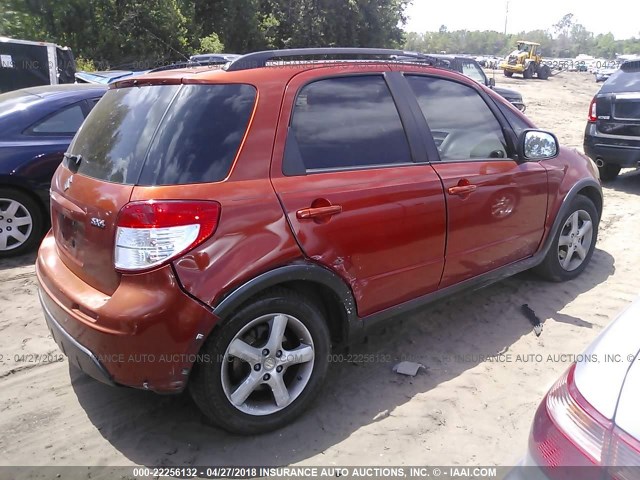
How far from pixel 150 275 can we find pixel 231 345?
50 centimetres

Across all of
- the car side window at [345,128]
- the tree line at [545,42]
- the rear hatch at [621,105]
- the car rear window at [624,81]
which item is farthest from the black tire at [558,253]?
the tree line at [545,42]

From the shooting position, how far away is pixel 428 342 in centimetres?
365

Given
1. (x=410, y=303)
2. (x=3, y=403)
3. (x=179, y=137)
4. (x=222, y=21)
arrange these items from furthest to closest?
(x=222, y=21), (x=410, y=303), (x=3, y=403), (x=179, y=137)

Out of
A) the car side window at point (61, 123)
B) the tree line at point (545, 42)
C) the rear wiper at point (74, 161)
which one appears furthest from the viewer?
the tree line at point (545, 42)

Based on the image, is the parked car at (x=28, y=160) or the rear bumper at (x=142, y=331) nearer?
the rear bumper at (x=142, y=331)

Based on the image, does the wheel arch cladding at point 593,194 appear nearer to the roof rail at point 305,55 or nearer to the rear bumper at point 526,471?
the roof rail at point 305,55

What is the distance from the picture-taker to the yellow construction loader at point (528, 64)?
41312mm

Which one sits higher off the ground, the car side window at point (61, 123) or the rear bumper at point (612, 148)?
the car side window at point (61, 123)

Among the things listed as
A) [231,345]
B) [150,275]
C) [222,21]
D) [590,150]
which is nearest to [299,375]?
[231,345]

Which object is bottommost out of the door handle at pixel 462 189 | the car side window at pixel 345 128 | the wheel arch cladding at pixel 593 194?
the wheel arch cladding at pixel 593 194

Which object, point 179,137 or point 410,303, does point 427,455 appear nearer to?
point 410,303

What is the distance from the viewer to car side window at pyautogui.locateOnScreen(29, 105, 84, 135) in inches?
207

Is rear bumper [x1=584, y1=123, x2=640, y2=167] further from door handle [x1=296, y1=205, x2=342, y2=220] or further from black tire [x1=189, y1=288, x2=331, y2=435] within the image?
black tire [x1=189, y1=288, x2=331, y2=435]

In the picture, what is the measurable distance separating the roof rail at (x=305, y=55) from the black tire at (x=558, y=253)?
1718mm
